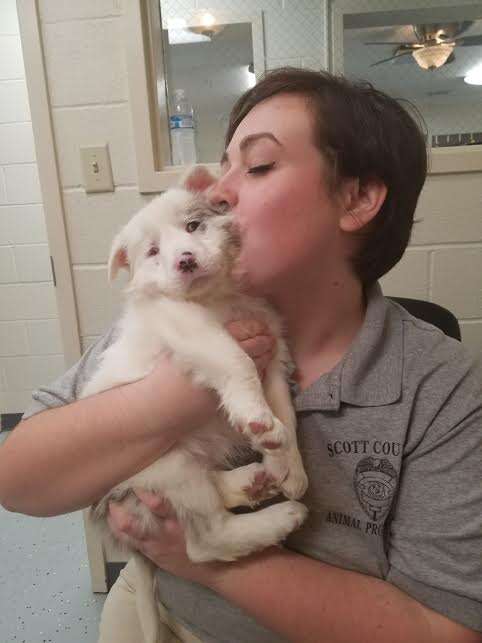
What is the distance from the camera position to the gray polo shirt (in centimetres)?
79

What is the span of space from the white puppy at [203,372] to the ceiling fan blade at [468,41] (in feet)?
5.02

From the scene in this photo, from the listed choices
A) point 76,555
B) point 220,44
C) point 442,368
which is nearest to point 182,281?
point 442,368

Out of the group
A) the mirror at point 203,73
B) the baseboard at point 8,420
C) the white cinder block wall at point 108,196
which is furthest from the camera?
the baseboard at point 8,420

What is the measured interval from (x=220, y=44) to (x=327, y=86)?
1188 mm

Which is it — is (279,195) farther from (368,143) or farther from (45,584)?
(45,584)

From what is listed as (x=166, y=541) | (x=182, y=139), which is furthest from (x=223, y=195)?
(x=182, y=139)

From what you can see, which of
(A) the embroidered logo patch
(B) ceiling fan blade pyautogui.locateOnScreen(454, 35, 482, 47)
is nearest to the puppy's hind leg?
(A) the embroidered logo patch

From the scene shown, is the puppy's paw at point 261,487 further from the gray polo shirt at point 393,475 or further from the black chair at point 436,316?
the black chair at point 436,316

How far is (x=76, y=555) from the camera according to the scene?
83.7 inches

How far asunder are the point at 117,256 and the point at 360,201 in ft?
1.72

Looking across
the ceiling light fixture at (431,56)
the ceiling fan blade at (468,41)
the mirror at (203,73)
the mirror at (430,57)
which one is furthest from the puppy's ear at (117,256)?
the ceiling fan blade at (468,41)

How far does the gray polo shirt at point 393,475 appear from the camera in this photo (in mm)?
792

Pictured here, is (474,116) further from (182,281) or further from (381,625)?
(381,625)

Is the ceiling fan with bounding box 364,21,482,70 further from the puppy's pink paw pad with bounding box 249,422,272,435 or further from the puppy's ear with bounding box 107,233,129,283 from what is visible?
the puppy's pink paw pad with bounding box 249,422,272,435
